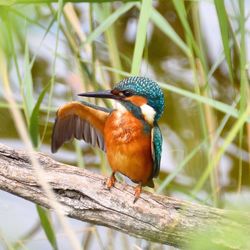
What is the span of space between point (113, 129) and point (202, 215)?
31 centimetres

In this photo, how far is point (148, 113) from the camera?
1.86 meters

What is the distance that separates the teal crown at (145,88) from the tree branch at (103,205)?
236mm

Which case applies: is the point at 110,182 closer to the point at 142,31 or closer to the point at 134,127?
the point at 134,127

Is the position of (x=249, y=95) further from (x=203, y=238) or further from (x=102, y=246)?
(x=203, y=238)

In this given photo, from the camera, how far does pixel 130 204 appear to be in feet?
5.78

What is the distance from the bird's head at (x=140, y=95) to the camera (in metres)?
1.84

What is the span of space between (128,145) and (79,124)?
25 cm

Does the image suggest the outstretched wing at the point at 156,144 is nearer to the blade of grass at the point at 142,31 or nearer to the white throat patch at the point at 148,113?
the white throat patch at the point at 148,113

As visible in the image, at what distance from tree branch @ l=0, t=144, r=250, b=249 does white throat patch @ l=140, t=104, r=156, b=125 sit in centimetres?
21

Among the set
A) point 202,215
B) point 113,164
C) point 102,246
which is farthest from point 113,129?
point 102,246

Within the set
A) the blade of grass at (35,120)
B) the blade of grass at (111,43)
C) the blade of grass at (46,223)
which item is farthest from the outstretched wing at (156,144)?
the blade of grass at (111,43)

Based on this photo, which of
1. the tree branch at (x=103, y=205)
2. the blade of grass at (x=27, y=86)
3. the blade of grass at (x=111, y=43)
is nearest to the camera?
the tree branch at (x=103, y=205)

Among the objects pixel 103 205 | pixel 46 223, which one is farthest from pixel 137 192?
pixel 46 223

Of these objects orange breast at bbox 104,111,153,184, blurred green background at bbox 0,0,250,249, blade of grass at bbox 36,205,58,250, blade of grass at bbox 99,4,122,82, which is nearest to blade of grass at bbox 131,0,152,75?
blurred green background at bbox 0,0,250,249
